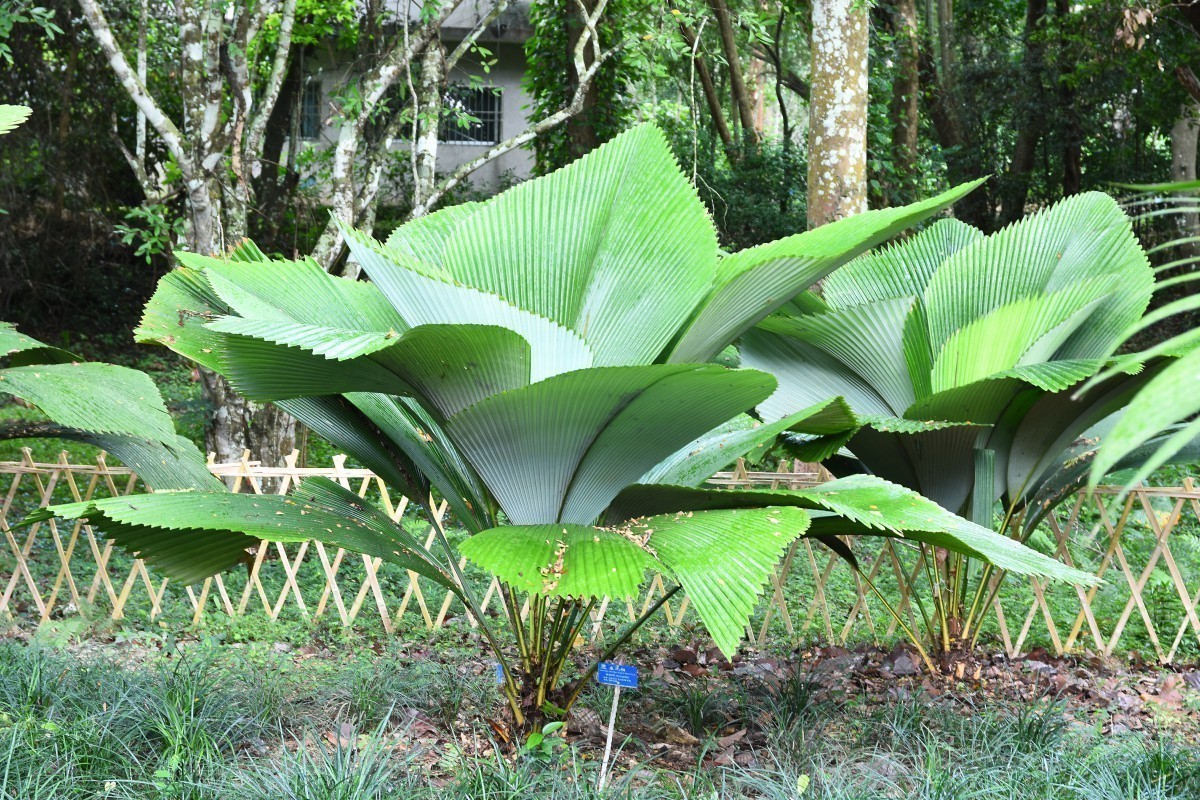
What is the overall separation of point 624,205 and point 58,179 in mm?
10804

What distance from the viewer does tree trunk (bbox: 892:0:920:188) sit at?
11.4 meters

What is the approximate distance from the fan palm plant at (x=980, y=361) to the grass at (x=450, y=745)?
0.59 metres

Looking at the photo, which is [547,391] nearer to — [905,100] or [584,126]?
[584,126]

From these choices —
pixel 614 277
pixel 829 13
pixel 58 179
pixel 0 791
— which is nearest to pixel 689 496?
pixel 614 277

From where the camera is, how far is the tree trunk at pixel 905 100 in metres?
11.4

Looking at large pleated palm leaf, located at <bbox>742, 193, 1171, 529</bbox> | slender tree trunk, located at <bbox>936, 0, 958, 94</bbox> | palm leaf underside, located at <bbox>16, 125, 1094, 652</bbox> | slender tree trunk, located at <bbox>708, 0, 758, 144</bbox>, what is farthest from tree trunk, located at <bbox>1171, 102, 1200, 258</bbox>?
palm leaf underside, located at <bbox>16, 125, 1094, 652</bbox>

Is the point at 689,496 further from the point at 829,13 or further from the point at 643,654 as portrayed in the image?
the point at 829,13

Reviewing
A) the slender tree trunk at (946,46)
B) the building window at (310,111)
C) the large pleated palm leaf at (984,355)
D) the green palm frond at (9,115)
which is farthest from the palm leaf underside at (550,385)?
the building window at (310,111)

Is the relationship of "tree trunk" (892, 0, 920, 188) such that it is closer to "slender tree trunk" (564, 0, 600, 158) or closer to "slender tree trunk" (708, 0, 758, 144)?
"slender tree trunk" (708, 0, 758, 144)

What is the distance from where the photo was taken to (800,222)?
433 inches

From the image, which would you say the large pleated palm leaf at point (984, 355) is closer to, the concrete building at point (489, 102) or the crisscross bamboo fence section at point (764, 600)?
the crisscross bamboo fence section at point (764, 600)

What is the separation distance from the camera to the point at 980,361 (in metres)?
3.20

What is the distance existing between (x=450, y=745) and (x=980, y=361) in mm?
2006

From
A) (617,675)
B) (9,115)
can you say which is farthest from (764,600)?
(9,115)
